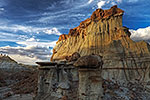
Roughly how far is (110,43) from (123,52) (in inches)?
148

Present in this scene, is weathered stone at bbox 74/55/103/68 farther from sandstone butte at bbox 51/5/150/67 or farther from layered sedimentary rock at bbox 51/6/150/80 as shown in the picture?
sandstone butte at bbox 51/5/150/67

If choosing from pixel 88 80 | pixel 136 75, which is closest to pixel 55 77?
pixel 88 80

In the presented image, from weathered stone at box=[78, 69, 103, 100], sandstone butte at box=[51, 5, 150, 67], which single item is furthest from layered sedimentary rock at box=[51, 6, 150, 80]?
weathered stone at box=[78, 69, 103, 100]

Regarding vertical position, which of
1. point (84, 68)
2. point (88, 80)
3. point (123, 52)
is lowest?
point (88, 80)

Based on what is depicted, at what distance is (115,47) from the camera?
24.4m

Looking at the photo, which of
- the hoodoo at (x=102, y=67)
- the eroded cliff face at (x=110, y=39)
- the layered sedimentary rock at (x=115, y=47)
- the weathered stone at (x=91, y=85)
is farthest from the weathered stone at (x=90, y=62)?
the eroded cliff face at (x=110, y=39)

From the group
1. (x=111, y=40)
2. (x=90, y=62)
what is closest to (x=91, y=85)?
(x=90, y=62)

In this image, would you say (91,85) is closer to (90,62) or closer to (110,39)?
(90,62)

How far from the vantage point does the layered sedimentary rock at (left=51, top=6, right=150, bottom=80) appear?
2141 cm

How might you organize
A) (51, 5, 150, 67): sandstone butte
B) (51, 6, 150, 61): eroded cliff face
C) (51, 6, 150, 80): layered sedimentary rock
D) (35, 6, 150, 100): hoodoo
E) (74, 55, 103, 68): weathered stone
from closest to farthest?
(74, 55, 103, 68): weathered stone < (35, 6, 150, 100): hoodoo < (51, 6, 150, 80): layered sedimentary rock < (51, 5, 150, 67): sandstone butte < (51, 6, 150, 61): eroded cliff face

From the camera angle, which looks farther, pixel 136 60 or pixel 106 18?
pixel 106 18

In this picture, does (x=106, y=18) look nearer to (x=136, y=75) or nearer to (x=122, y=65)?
(x=122, y=65)

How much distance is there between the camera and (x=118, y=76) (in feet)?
70.0

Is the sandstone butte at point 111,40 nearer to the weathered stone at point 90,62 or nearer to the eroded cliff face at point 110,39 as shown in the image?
the eroded cliff face at point 110,39
